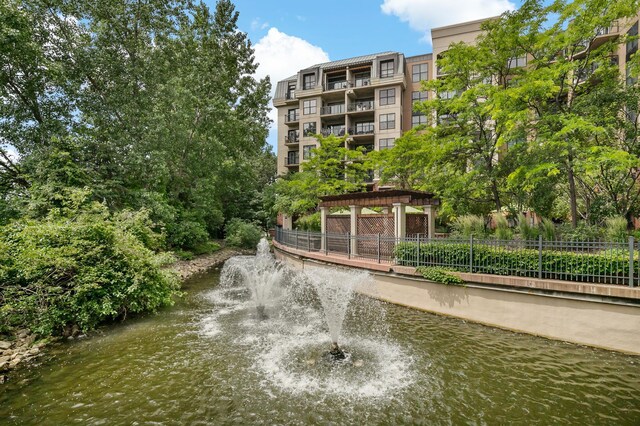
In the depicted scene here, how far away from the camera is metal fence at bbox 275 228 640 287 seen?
330 inches

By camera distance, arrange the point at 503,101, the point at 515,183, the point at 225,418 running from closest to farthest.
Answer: the point at 225,418 → the point at 503,101 → the point at 515,183

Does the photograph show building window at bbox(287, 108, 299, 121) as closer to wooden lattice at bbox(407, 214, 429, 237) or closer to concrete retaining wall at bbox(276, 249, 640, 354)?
wooden lattice at bbox(407, 214, 429, 237)

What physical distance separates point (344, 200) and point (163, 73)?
57.0ft

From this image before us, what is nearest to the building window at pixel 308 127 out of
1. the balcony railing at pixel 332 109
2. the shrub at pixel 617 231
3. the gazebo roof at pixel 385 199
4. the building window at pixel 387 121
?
the balcony railing at pixel 332 109

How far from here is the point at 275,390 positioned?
6.16 m

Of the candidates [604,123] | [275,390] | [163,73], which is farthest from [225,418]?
[163,73]

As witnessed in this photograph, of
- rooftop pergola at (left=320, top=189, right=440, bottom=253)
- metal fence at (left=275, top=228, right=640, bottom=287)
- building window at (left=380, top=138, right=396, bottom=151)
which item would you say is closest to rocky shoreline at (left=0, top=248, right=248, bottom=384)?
metal fence at (left=275, top=228, right=640, bottom=287)

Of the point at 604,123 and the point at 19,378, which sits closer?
the point at 19,378

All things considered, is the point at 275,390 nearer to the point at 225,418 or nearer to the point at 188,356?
the point at 225,418

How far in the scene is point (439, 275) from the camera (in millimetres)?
10938

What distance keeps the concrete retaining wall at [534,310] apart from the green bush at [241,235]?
76.1ft

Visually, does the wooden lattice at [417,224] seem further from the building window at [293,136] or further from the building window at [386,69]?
the building window at [293,136]

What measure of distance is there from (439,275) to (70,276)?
11875mm

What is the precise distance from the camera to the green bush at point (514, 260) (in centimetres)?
848
